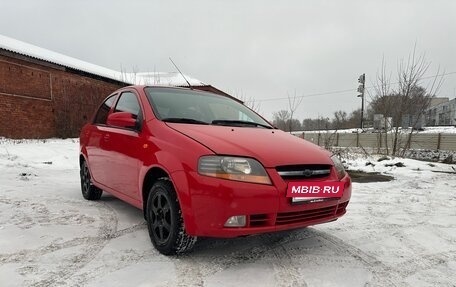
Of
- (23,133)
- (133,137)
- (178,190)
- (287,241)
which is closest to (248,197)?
(178,190)

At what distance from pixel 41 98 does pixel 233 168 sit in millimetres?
17693

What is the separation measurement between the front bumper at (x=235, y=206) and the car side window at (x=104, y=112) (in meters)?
2.32

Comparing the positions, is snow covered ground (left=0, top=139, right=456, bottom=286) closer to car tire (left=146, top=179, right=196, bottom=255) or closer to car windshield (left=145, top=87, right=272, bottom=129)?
car tire (left=146, top=179, right=196, bottom=255)

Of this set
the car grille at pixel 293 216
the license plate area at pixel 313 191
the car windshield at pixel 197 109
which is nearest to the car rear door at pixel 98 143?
the car windshield at pixel 197 109

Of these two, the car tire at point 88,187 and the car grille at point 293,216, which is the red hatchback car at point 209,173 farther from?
the car tire at point 88,187

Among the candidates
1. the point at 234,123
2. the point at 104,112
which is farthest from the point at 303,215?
the point at 104,112

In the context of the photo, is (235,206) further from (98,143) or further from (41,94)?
(41,94)

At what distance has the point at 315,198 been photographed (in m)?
2.94

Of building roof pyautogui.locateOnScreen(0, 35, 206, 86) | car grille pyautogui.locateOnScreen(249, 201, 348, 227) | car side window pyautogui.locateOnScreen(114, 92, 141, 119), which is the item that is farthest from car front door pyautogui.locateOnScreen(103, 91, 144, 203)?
building roof pyautogui.locateOnScreen(0, 35, 206, 86)

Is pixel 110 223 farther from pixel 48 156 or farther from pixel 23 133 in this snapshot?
pixel 23 133

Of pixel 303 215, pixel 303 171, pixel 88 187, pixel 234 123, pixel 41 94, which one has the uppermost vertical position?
pixel 41 94

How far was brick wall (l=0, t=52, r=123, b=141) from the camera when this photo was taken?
52.7ft

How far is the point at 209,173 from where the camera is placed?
9.07ft

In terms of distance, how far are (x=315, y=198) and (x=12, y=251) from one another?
256 cm
